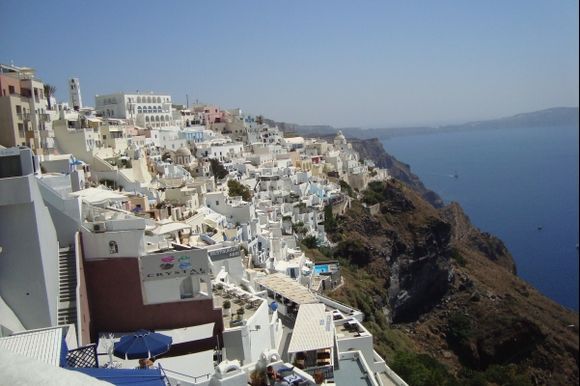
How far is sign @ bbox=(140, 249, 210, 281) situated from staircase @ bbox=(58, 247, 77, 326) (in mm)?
1322

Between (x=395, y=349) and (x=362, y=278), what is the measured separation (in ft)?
30.2

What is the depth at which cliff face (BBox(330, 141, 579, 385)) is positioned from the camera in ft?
96.6

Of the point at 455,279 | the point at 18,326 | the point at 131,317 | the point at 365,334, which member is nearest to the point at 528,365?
the point at 455,279

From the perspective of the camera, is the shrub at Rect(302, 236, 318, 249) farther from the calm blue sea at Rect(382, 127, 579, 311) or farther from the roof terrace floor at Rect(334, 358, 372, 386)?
the roof terrace floor at Rect(334, 358, 372, 386)

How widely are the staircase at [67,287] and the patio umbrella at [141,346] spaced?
3.18 feet

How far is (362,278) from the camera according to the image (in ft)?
104

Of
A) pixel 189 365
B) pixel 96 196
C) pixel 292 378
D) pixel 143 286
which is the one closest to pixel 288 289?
pixel 143 286

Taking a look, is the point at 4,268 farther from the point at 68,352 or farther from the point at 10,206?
the point at 68,352

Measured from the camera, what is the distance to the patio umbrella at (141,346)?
8.65 meters

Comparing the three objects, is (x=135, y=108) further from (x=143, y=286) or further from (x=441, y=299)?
(x=143, y=286)

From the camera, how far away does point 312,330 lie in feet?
37.7

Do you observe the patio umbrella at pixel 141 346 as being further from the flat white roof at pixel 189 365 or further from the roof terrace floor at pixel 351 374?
the roof terrace floor at pixel 351 374

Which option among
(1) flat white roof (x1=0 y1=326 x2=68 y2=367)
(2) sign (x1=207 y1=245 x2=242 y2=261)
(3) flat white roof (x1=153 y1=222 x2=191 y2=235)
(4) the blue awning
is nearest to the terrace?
(2) sign (x1=207 y1=245 x2=242 y2=261)

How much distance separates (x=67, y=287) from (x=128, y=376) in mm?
4221
